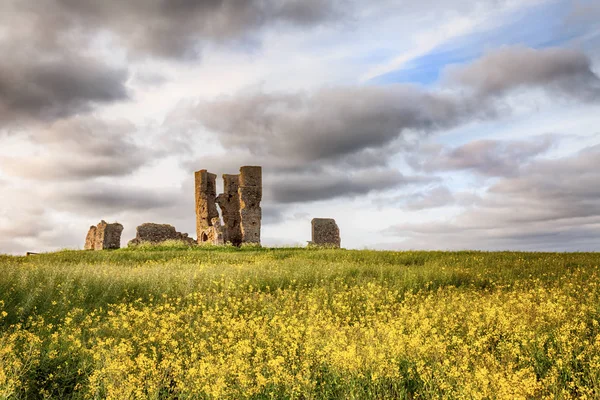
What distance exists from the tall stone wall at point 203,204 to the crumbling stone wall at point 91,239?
8509 mm

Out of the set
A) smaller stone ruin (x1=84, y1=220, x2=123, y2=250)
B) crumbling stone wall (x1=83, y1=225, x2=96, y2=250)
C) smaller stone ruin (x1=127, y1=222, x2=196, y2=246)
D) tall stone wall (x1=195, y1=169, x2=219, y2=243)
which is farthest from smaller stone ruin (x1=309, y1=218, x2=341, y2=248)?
crumbling stone wall (x1=83, y1=225, x2=96, y2=250)

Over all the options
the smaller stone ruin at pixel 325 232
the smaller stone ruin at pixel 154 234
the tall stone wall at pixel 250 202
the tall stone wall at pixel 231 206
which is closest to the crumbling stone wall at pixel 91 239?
the smaller stone ruin at pixel 154 234

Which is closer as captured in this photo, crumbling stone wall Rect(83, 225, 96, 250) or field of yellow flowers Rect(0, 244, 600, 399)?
field of yellow flowers Rect(0, 244, 600, 399)

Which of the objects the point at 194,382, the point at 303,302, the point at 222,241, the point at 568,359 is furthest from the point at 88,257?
the point at 568,359

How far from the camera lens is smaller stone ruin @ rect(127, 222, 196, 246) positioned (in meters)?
36.5

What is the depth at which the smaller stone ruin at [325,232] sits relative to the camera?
115 ft

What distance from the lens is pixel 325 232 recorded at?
116 ft

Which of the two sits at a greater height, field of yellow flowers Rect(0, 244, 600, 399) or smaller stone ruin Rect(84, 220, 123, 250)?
smaller stone ruin Rect(84, 220, 123, 250)

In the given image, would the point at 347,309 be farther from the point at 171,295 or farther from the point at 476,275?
the point at 476,275

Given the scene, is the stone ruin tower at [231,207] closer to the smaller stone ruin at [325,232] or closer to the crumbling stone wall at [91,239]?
the smaller stone ruin at [325,232]

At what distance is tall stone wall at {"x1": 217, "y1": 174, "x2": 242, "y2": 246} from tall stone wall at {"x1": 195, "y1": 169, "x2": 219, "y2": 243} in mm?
746

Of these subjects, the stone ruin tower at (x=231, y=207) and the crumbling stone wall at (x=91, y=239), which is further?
the crumbling stone wall at (x=91, y=239)

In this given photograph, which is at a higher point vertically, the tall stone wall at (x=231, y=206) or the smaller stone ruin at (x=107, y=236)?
the tall stone wall at (x=231, y=206)

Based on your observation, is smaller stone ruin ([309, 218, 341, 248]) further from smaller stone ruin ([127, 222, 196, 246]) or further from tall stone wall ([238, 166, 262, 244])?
smaller stone ruin ([127, 222, 196, 246])
